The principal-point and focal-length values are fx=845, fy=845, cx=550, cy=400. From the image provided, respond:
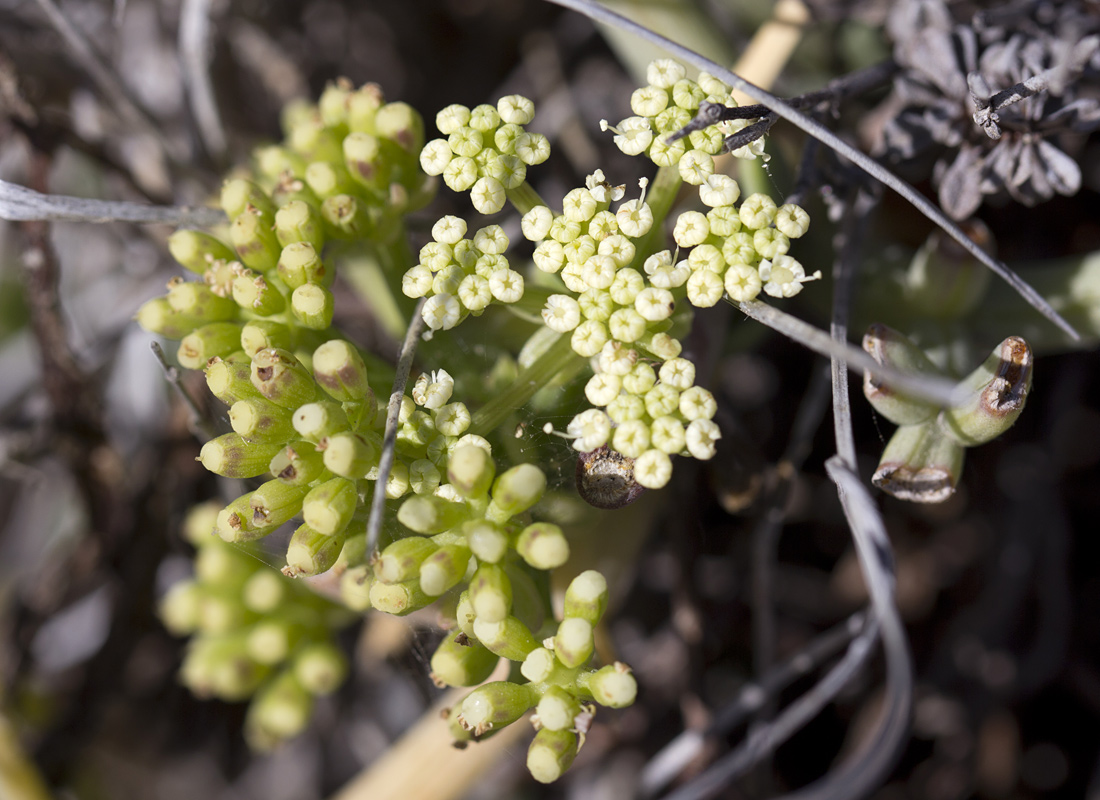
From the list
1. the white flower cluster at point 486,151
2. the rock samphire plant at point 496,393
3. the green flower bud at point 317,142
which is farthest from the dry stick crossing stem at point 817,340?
the green flower bud at point 317,142

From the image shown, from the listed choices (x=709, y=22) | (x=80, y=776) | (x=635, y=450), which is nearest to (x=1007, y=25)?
(x=709, y=22)

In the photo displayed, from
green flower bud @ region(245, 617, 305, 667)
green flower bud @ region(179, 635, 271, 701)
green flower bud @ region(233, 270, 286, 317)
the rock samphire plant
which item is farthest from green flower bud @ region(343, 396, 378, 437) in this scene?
green flower bud @ region(179, 635, 271, 701)

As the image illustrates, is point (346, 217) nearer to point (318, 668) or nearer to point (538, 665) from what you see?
point (538, 665)

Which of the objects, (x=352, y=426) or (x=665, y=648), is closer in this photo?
(x=352, y=426)

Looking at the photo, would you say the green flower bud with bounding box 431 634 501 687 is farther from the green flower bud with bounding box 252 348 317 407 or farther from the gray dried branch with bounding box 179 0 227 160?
the gray dried branch with bounding box 179 0 227 160

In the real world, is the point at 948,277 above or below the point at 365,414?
above

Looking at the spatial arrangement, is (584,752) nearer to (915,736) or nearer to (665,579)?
(665,579)

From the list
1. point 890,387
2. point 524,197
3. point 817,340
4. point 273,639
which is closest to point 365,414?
point 524,197
